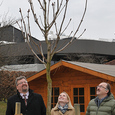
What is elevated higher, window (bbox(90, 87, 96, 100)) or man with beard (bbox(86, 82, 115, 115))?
man with beard (bbox(86, 82, 115, 115))

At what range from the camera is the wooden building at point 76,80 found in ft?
37.6

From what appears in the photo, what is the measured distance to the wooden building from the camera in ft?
37.6

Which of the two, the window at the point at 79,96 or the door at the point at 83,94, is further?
the window at the point at 79,96

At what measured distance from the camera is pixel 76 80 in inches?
483

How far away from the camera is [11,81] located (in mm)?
21484

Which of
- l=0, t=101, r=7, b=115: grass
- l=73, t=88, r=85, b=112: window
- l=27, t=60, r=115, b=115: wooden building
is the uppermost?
l=27, t=60, r=115, b=115: wooden building

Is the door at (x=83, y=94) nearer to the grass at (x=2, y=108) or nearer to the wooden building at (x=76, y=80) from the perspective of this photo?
the wooden building at (x=76, y=80)

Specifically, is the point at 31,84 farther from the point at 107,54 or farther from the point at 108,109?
the point at 107,54

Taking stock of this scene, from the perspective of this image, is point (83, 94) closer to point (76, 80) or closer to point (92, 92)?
point (92, 92)

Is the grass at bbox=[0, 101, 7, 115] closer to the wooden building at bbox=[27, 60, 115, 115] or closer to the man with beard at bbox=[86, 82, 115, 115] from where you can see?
the wooden building at bbox=[27, 60, 115, 115]

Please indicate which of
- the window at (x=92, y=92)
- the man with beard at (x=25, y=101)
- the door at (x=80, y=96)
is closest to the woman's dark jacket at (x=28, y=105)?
the man with beard at (x=25, y=101)

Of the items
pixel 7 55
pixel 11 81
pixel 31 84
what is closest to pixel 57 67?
pixel 31 84

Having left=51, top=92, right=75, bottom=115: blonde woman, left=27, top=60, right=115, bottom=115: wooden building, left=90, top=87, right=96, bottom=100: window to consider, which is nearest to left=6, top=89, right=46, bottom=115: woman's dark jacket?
left=51, top=92, right=75, bottom=115: blonde woman

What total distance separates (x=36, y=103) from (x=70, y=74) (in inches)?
325
